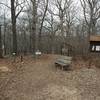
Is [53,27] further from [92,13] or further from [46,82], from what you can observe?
[46,82]

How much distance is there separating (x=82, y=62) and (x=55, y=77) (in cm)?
427

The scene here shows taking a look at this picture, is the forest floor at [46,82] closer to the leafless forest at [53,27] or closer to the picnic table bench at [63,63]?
the picnic table bench at [63,63]

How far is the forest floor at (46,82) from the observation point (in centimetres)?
786

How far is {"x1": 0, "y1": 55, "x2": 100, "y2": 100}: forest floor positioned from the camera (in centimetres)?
786

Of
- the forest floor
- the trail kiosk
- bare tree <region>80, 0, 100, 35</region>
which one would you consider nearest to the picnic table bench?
the forest floor

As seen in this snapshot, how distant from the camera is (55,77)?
33.8 ft

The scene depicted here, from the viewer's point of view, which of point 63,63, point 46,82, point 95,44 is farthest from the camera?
point 95,44

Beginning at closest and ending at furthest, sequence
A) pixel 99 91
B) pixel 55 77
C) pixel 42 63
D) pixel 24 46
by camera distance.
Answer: pixel 99 91, pixel 55 77, pixel 42 63, pixel 24 46

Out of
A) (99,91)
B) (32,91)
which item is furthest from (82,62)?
(32,91)

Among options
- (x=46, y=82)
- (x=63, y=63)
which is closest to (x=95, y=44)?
(x=63, y=63)

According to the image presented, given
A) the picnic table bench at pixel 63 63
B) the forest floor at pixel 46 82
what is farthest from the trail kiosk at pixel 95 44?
the picnic table bench at pixel 63 63

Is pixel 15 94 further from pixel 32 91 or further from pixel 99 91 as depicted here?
pixel 99 91

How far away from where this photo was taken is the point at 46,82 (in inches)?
373

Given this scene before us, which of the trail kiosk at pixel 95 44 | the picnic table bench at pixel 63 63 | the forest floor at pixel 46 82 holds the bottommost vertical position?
the forest floor at pixel 46 82
